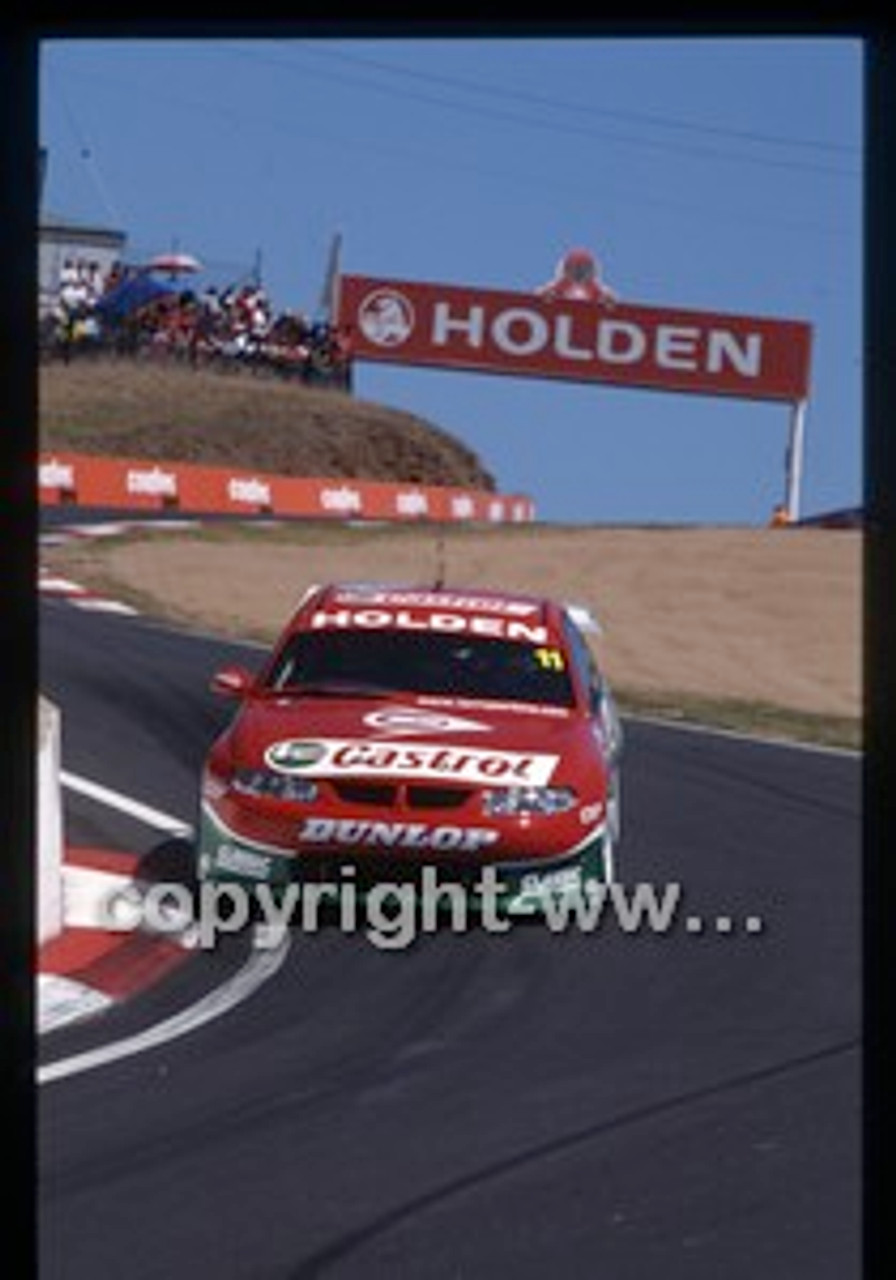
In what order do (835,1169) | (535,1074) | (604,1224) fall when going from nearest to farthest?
(604,1224)
(835,1169)
(535,1074)

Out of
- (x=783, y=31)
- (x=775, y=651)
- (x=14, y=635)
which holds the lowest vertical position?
(x=775, y=651)

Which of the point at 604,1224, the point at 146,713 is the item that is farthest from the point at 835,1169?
the point at 146,713

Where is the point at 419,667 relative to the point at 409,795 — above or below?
above

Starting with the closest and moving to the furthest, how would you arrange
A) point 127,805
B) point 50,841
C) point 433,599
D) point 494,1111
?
point 494,1111, point 50,841, point 433,599, point 127,805

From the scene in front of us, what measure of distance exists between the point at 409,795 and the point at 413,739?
38cm

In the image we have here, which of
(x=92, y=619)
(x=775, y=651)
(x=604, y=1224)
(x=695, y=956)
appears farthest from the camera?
(x=775, y=651)

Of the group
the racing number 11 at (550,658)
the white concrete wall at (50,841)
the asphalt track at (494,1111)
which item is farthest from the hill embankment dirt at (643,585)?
the white concrete wall at (50,841)

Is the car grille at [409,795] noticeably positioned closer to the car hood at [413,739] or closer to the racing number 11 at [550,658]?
the car hood at [413,739]

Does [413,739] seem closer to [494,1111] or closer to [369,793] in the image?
[369,793]

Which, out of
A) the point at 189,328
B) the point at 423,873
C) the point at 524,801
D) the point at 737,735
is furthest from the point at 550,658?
the point at 189,328

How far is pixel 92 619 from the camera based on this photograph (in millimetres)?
21594

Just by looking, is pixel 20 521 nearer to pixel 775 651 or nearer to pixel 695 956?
pixel 695 956

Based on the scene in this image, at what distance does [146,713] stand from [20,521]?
1297 centimetres

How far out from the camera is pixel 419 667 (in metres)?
11.1
